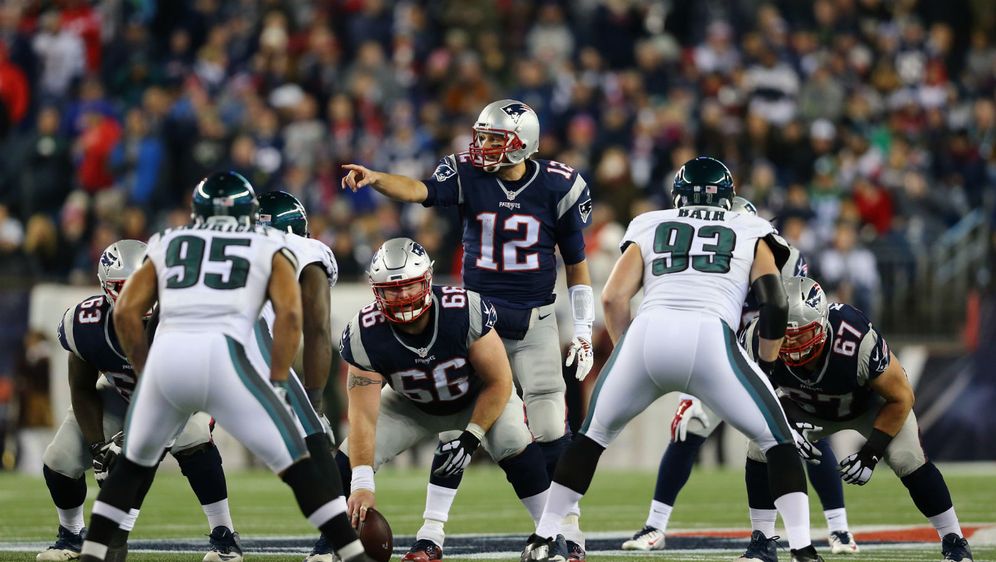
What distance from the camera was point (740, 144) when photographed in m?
15.3

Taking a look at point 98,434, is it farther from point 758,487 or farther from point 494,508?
point 494,508

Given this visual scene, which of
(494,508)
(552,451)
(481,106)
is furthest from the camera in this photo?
(481,106)

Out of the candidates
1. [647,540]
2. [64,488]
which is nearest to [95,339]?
[64,488]

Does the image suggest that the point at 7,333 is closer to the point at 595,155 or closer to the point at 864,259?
the point at 595,155

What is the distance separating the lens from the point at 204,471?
6.96 meters

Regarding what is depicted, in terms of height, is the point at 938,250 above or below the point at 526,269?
above

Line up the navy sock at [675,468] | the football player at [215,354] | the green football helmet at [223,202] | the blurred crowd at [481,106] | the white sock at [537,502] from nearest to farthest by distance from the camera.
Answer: the football player at [215,354], the green football helmet at [223,202], the white sock at [537,502], the navy sock at [675,468], the blurred crowd at [481,106]

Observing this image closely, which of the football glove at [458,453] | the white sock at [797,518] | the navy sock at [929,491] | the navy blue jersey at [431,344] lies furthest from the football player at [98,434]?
the navy sock at [929,491]

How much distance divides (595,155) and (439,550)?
9.05 meters

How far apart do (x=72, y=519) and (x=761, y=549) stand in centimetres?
305

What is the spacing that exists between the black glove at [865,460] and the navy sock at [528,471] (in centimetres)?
128

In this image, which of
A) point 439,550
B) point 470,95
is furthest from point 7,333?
point 439,550

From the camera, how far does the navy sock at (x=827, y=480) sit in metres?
7.62

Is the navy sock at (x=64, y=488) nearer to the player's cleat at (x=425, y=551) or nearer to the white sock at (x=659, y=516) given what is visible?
the player's cleat at (x=425, y=551)
